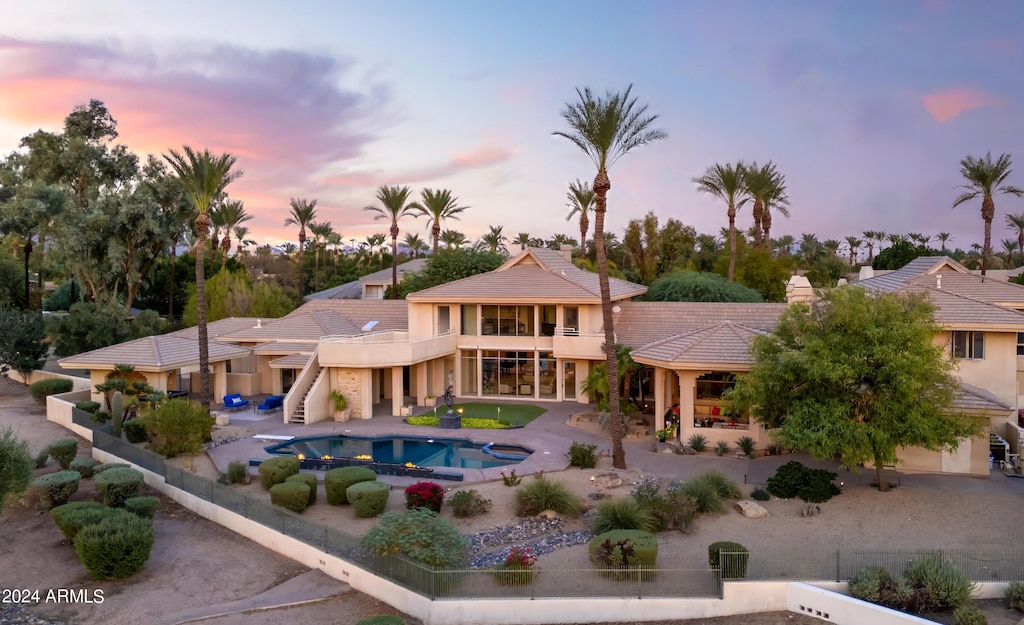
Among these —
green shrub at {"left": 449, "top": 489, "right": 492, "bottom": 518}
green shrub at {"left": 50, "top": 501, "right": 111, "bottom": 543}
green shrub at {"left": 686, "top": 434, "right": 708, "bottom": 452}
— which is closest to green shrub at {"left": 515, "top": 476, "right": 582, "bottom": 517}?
green shrub at {"left": 449, "top": 489, "right": 492, "bottom": 518}

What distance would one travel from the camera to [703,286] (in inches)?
1727

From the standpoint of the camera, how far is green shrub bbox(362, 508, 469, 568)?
1420 cm

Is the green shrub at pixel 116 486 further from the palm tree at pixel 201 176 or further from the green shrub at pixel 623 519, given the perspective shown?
the green shrub at pixel 623 519

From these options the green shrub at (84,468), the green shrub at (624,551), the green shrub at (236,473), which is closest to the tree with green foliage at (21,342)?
the green shrub at (84,468)

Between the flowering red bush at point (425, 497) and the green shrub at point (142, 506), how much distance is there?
21.6 feet

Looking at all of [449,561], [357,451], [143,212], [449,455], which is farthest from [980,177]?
[143,212]

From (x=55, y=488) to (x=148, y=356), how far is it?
12195 mm

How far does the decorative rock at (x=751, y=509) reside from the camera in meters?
17.9

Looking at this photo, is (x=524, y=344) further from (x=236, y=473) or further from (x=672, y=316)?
(x=236, y=473)

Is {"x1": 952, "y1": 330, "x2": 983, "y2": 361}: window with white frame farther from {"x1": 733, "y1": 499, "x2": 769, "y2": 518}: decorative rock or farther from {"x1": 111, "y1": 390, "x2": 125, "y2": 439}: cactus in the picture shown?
{"x1": 111, "y1": 390, "x2": 125, "y2": 439}: cactus

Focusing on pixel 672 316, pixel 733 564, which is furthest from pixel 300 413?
pixel 733 564

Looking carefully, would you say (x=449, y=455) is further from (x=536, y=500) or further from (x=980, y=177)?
(x=980, y=177)

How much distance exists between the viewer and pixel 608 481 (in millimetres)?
20609

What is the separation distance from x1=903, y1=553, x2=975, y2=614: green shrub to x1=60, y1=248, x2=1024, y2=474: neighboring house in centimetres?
1138
